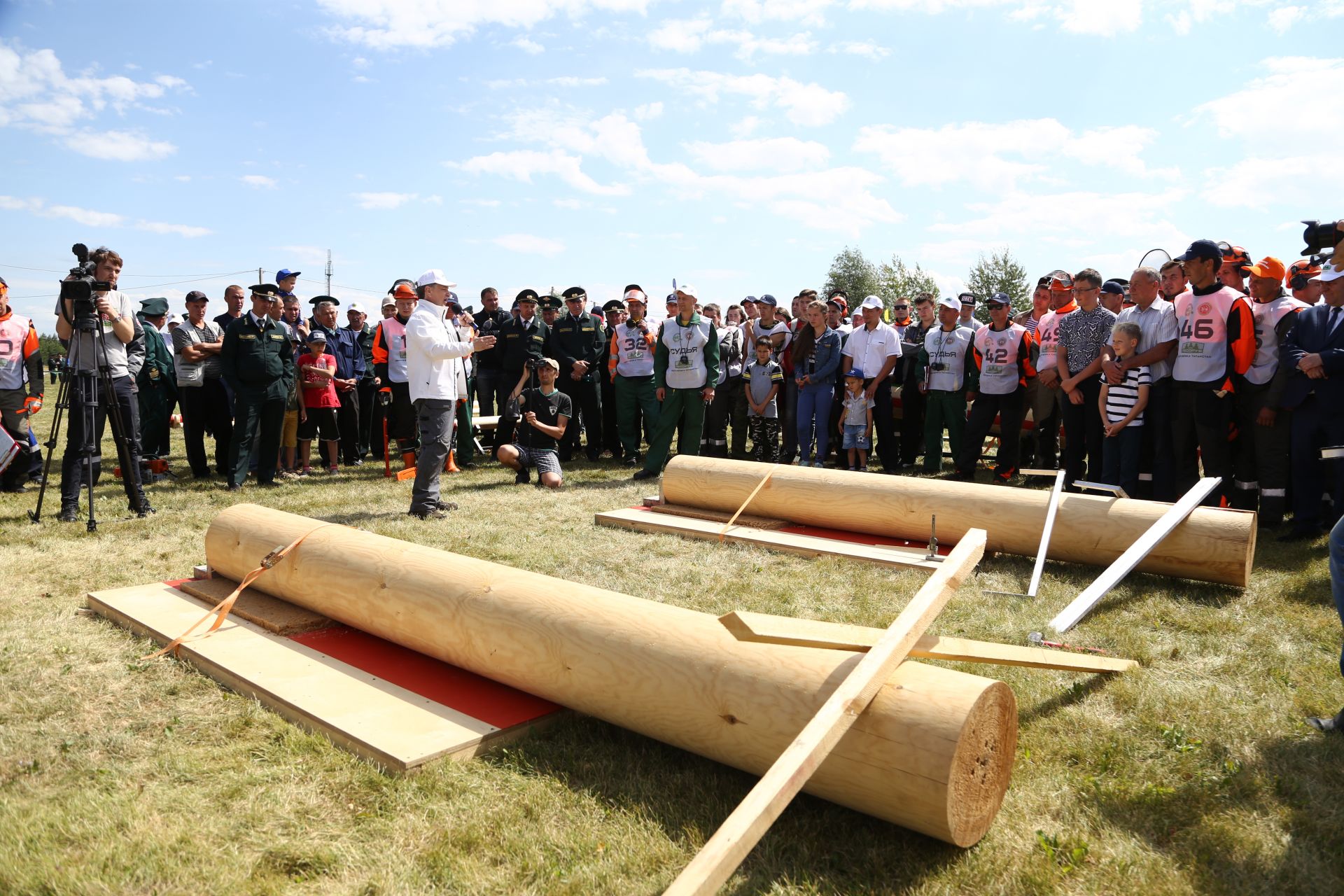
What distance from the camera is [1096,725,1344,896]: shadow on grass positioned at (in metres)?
2.40

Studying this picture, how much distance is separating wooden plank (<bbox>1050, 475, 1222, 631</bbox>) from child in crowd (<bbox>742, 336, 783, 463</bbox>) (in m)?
5.79

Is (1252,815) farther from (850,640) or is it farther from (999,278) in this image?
(999,278)

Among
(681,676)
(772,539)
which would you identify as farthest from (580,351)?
(681,676)

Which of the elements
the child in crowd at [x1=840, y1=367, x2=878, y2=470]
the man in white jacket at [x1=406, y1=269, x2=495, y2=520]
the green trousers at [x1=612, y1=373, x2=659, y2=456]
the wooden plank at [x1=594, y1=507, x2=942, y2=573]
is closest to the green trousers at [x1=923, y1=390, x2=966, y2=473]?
the child in crowd at [x1=840, y1=367, x2=878, y2=470]

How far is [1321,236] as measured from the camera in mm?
4996

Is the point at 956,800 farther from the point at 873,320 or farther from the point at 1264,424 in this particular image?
the point at 873,320

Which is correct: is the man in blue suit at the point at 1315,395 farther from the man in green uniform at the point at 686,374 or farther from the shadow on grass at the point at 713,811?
the man in green uniform at the point at 686,374

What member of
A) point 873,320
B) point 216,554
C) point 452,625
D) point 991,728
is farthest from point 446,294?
point 991,728

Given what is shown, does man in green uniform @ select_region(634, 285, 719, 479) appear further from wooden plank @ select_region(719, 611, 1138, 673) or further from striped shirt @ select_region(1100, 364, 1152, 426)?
wooden plank @ select_region(719, 611, 1138, 673)

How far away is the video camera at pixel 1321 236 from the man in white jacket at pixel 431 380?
5.90 m

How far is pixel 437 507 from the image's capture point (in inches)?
290

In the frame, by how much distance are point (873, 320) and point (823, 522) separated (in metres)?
4.00

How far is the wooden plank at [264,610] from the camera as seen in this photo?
4.27 meters

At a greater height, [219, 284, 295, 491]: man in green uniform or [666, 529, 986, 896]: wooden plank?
[219, 284, 295, 491]: man in green uniform
